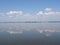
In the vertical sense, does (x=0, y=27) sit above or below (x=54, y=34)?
above

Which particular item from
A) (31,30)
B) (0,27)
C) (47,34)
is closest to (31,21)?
(31,30)

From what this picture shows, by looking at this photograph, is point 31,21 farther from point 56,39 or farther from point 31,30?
point 56,39

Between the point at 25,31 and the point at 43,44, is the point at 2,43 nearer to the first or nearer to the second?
the point at 25,31

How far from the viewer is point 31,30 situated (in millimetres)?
2131

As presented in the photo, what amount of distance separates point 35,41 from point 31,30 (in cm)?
25

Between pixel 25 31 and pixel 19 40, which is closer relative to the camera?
pixel 25 31

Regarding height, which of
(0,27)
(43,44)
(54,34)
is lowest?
(43,44)

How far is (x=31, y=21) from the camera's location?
6.93ft

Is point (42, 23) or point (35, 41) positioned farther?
point (35, 41)

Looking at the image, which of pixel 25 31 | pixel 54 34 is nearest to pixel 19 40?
pixel 25 31

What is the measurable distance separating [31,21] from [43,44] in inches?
17.8

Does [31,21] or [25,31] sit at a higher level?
[31,21]

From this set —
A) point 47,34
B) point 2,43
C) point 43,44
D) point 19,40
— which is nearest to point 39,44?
point 43,44

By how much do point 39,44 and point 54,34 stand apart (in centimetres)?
31
